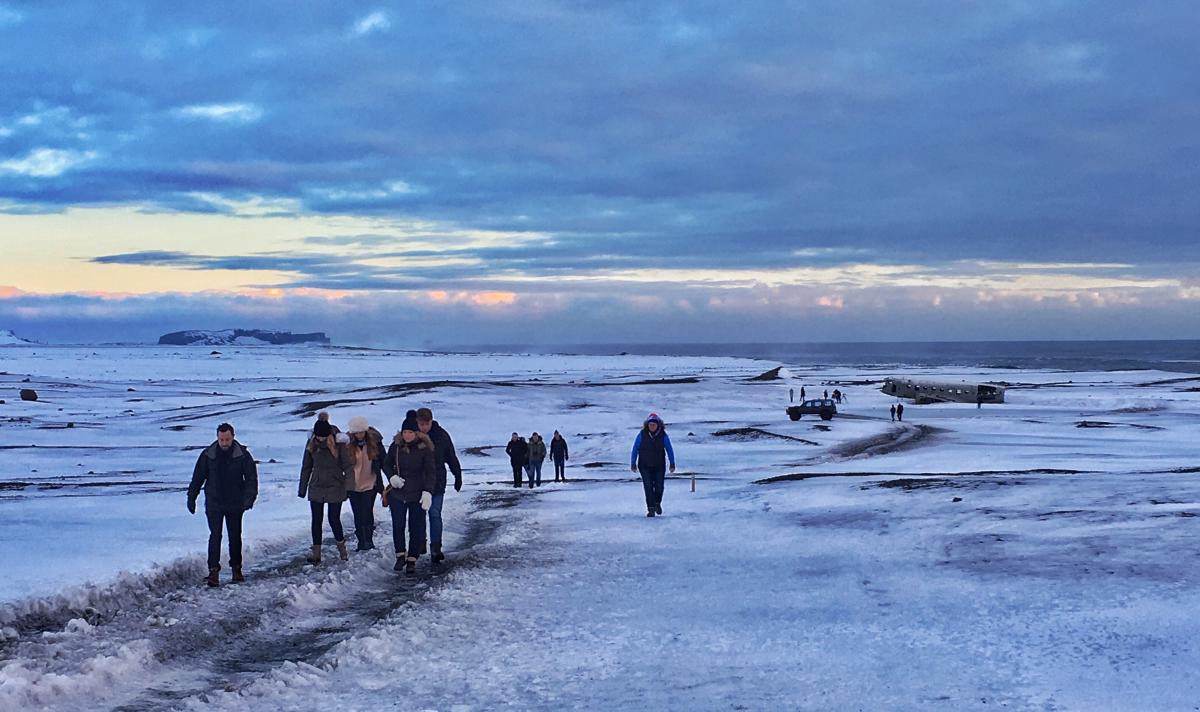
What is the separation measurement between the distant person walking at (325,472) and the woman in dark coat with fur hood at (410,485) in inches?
32.7

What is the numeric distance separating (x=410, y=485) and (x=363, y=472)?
1200mm

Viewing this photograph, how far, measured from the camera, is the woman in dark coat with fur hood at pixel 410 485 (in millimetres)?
12789

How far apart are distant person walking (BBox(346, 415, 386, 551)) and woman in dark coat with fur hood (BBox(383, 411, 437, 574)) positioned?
711mm

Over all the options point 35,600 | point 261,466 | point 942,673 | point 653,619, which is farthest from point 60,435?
point 942,673

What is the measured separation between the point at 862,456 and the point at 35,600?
30.3 m

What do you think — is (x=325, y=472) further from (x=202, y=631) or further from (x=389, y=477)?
(x=202, y=631)

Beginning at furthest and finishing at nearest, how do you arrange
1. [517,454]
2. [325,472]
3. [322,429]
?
1. [517,454]
2. [325,472]
3. [322,429]

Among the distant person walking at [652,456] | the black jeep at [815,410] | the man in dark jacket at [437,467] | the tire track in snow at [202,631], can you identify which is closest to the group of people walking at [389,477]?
the man in dark jacket at [437,467]

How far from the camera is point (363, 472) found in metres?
13.8

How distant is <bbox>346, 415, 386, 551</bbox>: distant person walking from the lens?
1363cm

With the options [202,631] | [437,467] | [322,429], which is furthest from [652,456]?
[202,631]

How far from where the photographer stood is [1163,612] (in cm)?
877

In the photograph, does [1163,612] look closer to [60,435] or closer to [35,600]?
[35,600]

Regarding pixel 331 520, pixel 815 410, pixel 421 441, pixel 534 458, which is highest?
pixel 421 441
